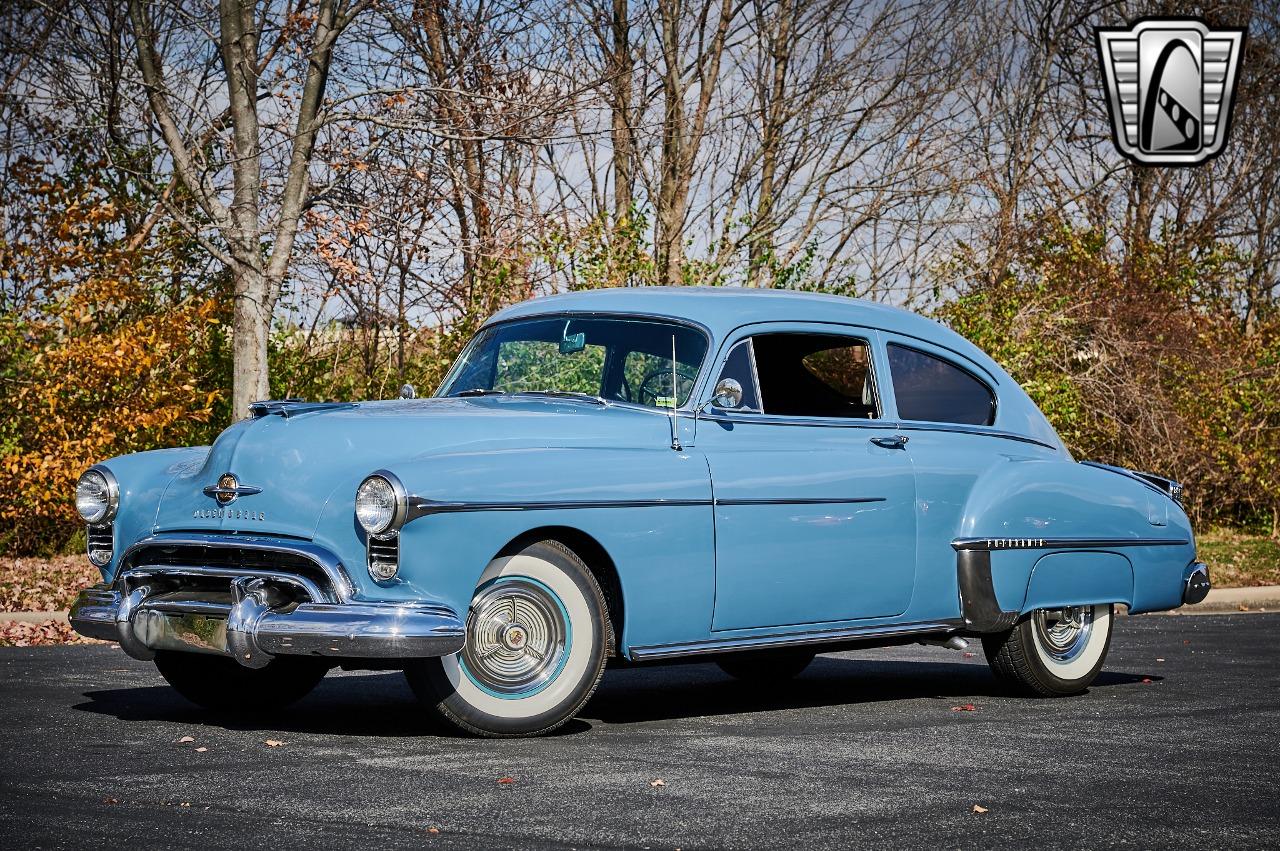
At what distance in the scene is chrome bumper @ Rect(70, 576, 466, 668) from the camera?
20.4 ft

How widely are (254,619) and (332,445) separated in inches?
30.8

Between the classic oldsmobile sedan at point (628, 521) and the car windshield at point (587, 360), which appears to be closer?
the classic oldsmobile sedan at point (628, 521)

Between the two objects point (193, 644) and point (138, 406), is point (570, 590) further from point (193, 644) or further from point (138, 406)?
point (138, 406)

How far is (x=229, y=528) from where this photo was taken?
674 cm

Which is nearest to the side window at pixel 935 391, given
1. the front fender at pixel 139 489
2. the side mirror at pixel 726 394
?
the side mirror at pixel 726 394

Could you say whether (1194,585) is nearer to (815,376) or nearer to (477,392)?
(815,376)

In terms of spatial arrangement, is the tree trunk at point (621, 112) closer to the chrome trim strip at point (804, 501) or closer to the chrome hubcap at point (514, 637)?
the chrome trim strip at point (804, 501)

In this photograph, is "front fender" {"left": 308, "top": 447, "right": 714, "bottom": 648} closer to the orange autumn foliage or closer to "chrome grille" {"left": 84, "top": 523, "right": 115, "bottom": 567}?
"chrome grille" {"left": 84, "top": 523, "right": 115, "bottom": 567}

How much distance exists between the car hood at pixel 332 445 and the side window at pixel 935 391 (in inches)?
63.5

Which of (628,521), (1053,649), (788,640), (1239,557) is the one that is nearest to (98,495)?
(628,521)

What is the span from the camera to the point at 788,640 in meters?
7.54

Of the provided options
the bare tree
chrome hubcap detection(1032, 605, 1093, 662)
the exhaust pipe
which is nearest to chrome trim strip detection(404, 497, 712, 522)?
chrome hubcap detection(1032, 605, 1093, 662)

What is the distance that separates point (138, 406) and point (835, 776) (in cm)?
1264

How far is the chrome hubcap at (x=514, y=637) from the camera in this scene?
668 centimetres
